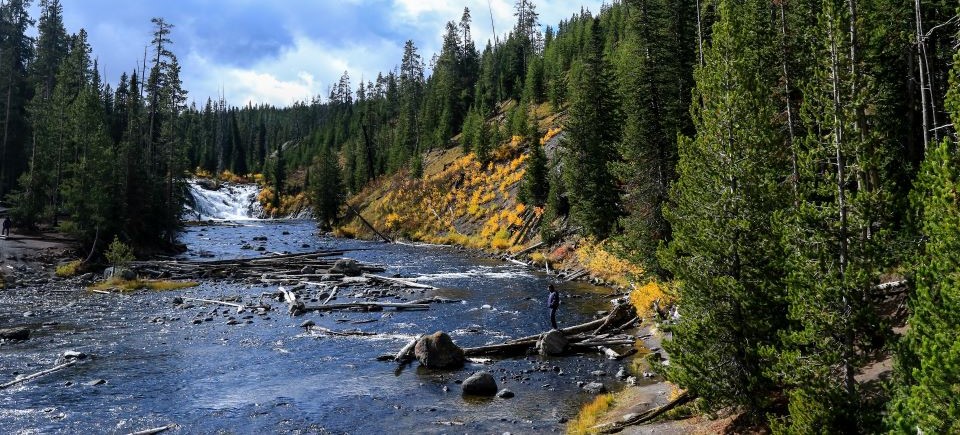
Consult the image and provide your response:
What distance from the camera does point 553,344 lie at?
→ 2180 centimetres

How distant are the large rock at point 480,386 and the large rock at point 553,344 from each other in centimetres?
424

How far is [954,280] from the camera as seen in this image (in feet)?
27.6

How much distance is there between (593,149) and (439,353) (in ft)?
82.3

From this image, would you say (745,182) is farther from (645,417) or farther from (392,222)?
(392,222)

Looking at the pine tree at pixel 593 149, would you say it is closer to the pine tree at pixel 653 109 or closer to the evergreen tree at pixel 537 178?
the pine tree at pixel 653 109

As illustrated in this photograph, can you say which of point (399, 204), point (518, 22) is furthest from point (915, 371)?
point (518, 22)

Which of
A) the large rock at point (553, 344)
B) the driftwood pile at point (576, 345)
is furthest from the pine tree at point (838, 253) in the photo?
the large rock at point (553, 344)

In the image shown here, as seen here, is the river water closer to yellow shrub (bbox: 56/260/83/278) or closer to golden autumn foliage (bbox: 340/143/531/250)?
yellow shrub (bbox: 56/260/83/278)

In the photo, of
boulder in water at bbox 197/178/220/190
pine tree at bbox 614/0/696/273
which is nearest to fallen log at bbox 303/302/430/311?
pine tree at bbox 614/0/696/273

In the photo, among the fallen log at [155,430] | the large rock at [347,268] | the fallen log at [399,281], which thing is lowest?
the fallen log at [155,430]

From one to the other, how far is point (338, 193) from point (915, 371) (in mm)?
82896

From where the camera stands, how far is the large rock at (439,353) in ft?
67.1

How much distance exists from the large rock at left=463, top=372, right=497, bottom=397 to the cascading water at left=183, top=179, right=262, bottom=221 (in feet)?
337

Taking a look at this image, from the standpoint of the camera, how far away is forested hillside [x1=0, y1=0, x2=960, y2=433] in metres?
10.3
